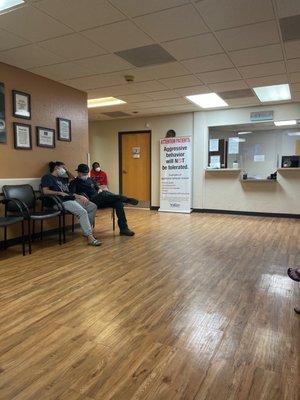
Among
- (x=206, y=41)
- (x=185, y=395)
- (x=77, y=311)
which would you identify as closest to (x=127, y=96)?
(x=206, y=41)

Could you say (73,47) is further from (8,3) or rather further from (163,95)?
(163,95)

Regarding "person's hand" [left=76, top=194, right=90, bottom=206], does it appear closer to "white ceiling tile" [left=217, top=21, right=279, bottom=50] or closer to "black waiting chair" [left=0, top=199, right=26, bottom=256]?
"black waiting chair" [left=0, top=199, right=26, bottom=256]

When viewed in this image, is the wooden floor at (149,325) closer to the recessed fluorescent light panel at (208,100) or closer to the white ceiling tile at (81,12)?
the white ceiling tile at (81,12)

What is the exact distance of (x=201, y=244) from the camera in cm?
420

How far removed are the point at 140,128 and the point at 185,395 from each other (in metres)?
7.06

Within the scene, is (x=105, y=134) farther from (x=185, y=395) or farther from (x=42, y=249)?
(x=185, y=395)

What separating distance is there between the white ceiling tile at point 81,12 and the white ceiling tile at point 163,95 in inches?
102

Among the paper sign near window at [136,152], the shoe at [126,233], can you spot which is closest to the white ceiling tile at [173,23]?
the shoe at [126,233]

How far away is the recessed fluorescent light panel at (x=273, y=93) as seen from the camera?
17.4 ft

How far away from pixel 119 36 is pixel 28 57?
133 cm

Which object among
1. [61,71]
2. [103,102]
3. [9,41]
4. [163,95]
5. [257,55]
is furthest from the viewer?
[103,102]

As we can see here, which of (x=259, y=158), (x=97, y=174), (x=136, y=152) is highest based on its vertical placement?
(x=136, y=152)

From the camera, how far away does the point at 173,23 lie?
2.91 meters

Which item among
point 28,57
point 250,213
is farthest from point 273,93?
point 28,57
